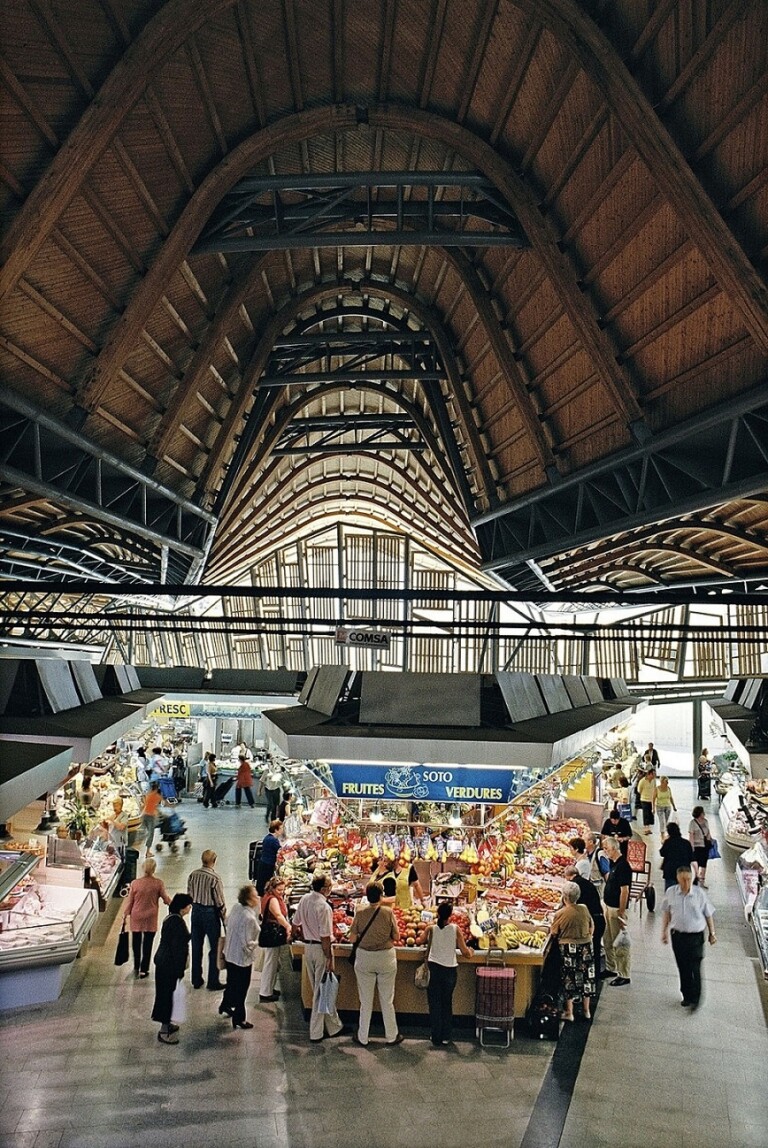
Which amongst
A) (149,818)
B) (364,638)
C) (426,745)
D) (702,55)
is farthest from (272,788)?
(702,55)

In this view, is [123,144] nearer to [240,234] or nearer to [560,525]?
[240,234]

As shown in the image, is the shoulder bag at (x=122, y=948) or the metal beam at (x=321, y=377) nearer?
the shoulder bag at (x=122, y=948)

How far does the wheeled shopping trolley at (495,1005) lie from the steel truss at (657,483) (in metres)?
3.81

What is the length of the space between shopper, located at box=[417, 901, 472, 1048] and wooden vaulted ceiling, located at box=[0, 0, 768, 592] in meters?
5.69

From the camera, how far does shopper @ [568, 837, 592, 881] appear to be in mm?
10930

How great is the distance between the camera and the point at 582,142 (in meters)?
9.40

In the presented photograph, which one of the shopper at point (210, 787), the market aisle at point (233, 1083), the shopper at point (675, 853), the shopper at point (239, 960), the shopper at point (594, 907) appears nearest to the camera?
the market aisle at point (233, 1083)

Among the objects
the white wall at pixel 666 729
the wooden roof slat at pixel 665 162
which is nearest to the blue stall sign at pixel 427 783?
the wooden roof slat at pixel 665 162

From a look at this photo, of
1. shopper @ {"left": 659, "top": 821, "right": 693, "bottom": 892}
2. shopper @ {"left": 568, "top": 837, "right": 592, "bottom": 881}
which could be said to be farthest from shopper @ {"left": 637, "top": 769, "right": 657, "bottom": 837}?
shopper @ {"left": 659, "top": 821, "right": 693, "bottom": 892}

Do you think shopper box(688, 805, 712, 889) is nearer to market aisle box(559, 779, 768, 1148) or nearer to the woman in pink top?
market aisle box(559, 779, 768, 1148)

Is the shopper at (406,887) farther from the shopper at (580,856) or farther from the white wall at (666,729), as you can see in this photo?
the white wall at (666,729)

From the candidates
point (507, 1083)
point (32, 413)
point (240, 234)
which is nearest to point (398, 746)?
point (507, 1083)

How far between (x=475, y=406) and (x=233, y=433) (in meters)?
4.84

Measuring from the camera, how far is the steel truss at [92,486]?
35.5 feet
